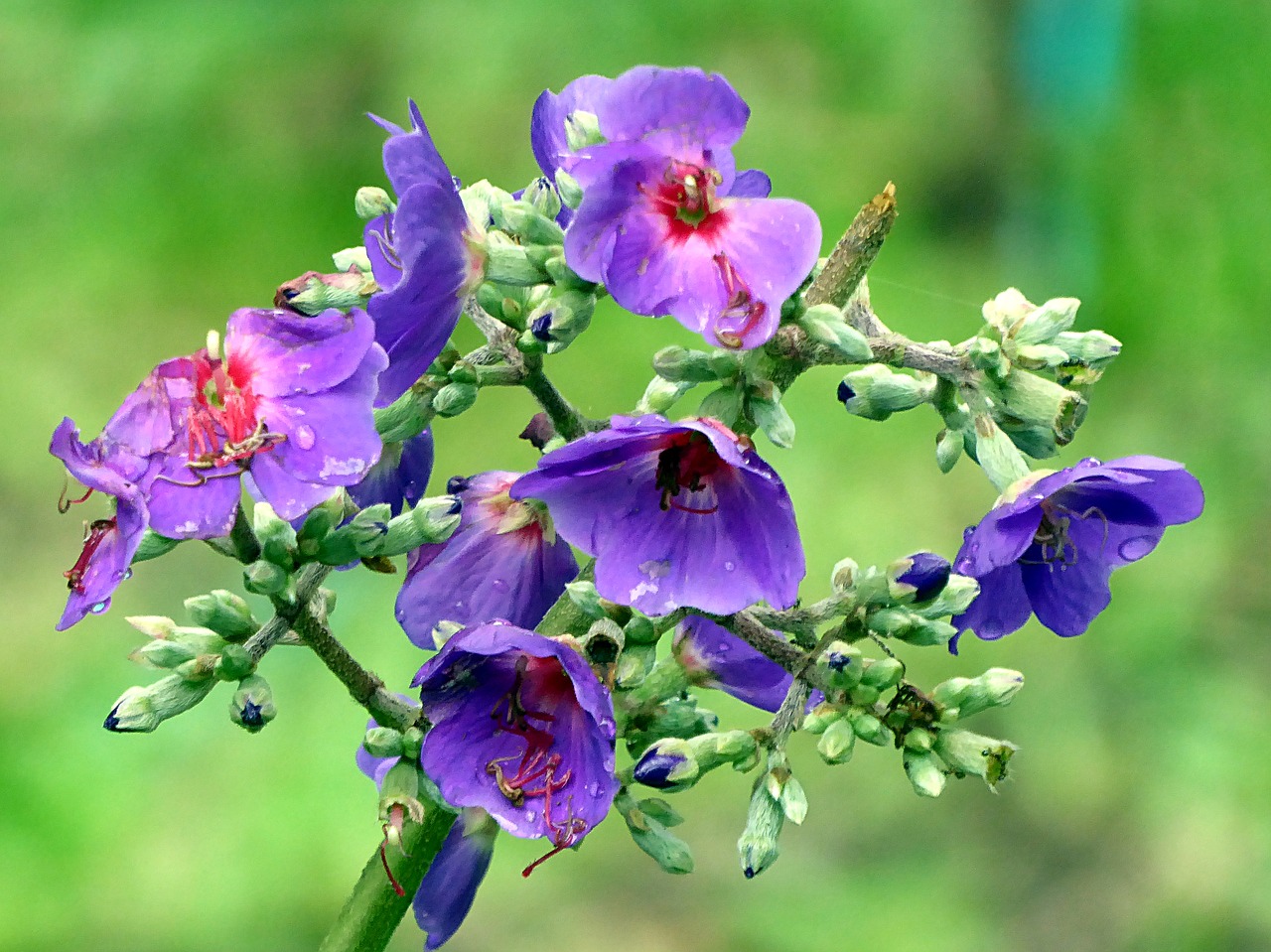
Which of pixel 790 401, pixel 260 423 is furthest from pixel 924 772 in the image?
pixel 790 401

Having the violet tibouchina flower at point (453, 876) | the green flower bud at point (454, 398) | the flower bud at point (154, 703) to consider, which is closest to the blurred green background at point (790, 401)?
the violet tibouchina flower at point (453, 876)

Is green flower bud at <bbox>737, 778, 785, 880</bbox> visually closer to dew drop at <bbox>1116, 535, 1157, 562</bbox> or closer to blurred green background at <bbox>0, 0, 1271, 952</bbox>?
dew drop at <bbox>1116, 535, 1157, 562</bbox>

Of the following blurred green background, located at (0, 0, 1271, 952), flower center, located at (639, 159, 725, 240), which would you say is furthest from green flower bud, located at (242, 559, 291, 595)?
blurred green background, located at (0, 0, 1271, 952)

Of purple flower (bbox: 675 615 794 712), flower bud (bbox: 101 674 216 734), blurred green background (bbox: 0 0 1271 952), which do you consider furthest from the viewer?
blurred green background (bbox: 0 0 1271 952)

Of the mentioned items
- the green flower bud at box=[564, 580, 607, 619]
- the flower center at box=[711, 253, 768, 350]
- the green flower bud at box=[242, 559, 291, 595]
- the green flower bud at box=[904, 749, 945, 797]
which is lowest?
the green flower bud at box=[904, 749, 945, 797]

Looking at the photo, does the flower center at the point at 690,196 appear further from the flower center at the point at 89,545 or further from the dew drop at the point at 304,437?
the flower center at the point at 89,545

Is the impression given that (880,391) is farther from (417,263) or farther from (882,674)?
(417,263)
